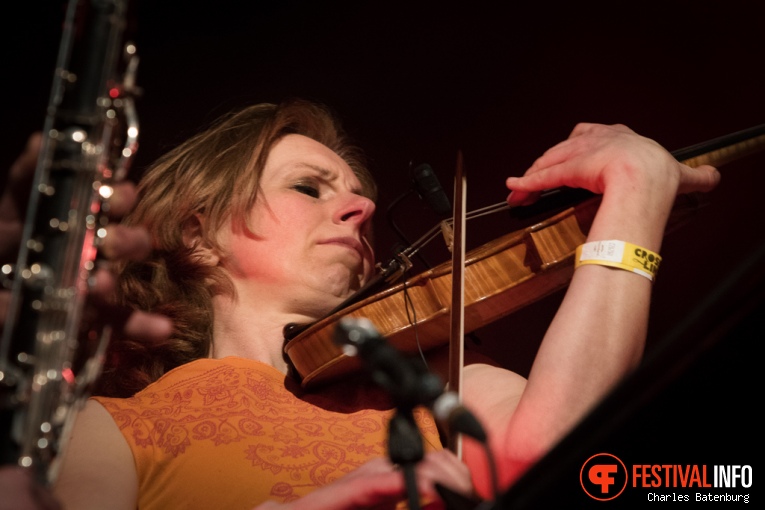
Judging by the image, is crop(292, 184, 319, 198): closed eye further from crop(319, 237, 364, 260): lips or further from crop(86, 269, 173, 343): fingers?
crop(86, 269, 173, 343): fingers

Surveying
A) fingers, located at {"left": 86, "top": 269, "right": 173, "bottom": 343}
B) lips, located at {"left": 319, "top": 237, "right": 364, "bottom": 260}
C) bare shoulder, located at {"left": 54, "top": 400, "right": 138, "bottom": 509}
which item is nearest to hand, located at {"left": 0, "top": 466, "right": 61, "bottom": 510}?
fingers, located at {"left": 86, "top": 269, "right": 173, "bottom": 343}

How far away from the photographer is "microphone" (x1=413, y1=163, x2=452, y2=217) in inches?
70.6

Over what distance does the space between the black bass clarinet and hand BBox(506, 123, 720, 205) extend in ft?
2.93

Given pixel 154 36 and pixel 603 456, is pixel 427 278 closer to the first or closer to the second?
pixel 603 456

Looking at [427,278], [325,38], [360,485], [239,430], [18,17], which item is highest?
[325,38]

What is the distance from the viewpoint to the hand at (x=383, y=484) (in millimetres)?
933

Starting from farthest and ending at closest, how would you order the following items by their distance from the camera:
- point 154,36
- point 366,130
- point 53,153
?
1. point 366,130
2. point 154,36
3. point 53,153

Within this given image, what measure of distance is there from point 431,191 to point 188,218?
0.72 m

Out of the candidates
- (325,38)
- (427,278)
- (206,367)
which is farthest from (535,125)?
(206,367)

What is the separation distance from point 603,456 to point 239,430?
868mm

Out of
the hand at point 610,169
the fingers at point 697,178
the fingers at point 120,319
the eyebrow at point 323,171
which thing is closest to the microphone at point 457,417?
the fingers at point 120,319

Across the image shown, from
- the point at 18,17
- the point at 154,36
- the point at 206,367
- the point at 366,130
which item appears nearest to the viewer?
the point at 206,367

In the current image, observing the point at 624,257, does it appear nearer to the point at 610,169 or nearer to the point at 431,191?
the point at 610,169

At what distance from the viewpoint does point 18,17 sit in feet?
6.48
